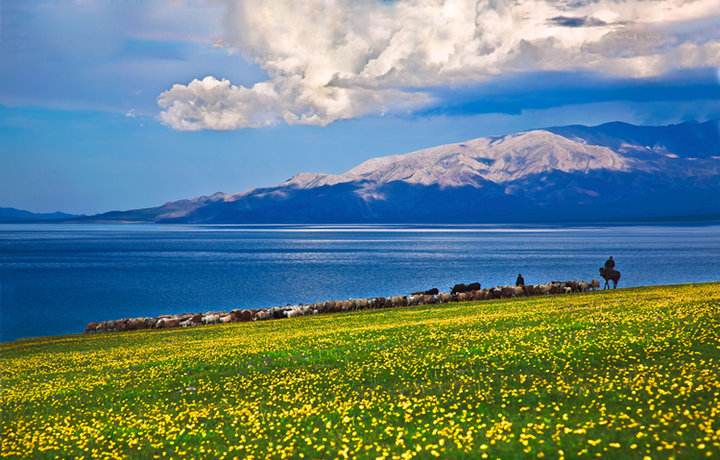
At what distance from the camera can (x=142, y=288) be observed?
4764 inches

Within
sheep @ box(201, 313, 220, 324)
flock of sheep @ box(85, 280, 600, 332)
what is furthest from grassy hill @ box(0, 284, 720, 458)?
sheep @ box(201, 313, 220, 324)

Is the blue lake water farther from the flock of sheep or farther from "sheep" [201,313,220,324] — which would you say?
"sheep" [201,313,220,324]

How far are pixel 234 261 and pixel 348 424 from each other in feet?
555

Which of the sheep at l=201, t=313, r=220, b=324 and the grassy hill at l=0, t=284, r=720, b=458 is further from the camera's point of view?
the sheep at l=201, t=313, r=220, b=324

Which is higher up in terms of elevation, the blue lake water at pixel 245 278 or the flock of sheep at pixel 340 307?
the flock of sheep at pixel 340 307

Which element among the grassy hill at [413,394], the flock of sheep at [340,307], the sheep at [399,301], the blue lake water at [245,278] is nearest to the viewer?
the grassy hill at [413,394]

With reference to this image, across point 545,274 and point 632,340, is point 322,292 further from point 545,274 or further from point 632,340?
point 632,340

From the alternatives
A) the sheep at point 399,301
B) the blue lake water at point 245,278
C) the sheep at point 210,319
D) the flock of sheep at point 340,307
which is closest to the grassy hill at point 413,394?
the flock of sheep at point 340,307

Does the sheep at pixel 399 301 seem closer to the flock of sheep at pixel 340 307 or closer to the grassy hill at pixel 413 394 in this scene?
the flock of sheep at pixel 340 307

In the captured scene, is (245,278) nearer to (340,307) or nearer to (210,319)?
(210,319)

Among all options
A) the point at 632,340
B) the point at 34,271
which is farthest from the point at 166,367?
the point at 34,271

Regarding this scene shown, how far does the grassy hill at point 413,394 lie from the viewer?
15242 mm

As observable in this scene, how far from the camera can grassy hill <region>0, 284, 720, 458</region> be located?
50.0ft

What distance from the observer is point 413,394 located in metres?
20.0
